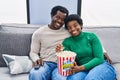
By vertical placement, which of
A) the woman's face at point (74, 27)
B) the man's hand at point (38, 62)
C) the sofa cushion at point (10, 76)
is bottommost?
the sofa cushion at point (10, 76)

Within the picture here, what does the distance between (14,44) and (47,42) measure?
37cm

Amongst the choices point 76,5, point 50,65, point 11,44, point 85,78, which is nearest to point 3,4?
point 11,44

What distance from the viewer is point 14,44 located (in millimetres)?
2201

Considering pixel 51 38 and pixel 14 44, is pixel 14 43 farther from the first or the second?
pixel 51 38

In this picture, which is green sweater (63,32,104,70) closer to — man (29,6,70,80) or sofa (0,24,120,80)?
man (29,6,70,80)

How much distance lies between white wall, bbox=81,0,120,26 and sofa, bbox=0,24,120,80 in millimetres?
328

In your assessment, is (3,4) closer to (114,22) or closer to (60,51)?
(60,51)

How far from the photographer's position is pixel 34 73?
71.3 inches

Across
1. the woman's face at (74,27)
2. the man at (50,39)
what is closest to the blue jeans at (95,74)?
the man at (50,39)

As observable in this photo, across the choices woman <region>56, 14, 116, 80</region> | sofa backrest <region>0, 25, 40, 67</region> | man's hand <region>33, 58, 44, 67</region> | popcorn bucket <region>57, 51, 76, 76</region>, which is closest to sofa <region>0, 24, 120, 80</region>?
sofa backrest <region>0, 25, 40, 67</region>

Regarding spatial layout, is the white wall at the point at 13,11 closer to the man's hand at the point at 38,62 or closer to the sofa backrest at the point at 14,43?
the sofa backrest at the point at 14,43

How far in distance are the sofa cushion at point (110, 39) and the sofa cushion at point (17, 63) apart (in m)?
0.76

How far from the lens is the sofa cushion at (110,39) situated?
7.59ft

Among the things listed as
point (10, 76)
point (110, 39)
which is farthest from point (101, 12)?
point (10, 76)
